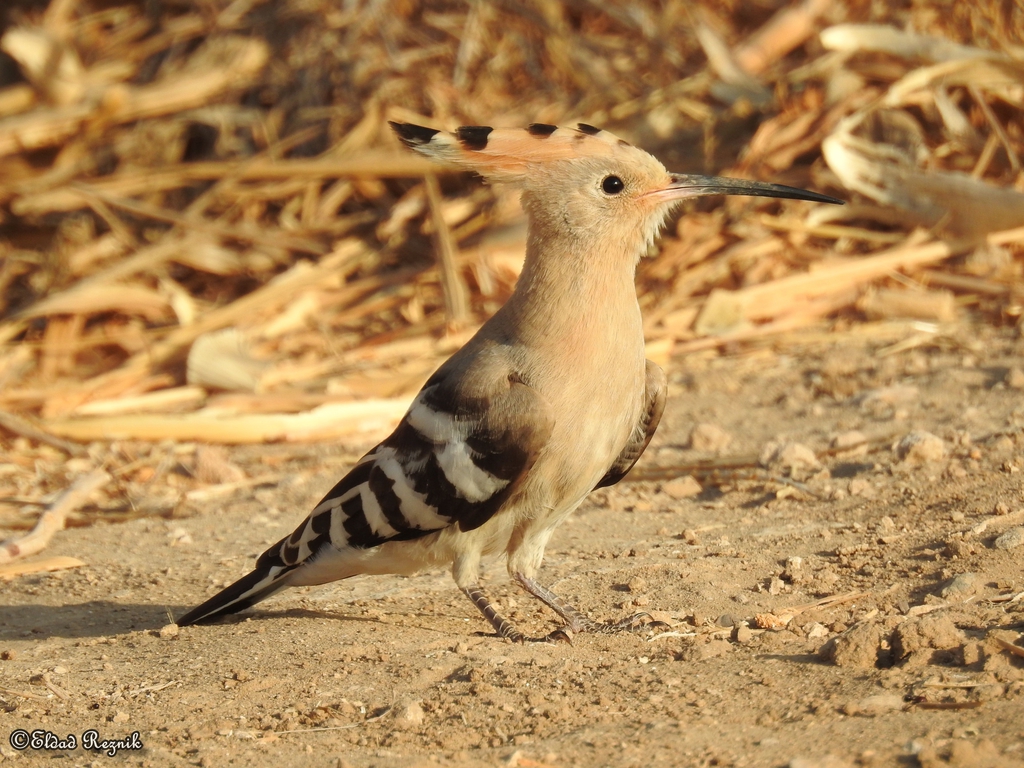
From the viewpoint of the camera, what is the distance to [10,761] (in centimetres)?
259

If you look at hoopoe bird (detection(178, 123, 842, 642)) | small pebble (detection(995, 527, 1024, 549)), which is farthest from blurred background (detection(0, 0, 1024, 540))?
small pebble (detection(995, 527, 1024, 549))

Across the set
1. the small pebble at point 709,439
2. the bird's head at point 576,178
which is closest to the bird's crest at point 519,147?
the bird's head at point 576,178

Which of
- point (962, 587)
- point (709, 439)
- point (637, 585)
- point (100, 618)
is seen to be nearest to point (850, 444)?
point (709, 439)

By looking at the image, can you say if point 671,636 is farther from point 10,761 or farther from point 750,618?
point 10,761

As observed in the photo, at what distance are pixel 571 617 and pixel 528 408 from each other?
0.54m

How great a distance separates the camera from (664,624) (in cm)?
296

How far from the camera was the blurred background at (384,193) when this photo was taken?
521 cm

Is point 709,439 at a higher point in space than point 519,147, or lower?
lower

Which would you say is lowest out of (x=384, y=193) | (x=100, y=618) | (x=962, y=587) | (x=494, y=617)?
(x=100, y=618)

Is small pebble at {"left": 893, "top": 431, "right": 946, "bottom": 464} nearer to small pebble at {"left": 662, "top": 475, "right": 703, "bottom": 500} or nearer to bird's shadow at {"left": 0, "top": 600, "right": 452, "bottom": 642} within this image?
small pebble at {"left": 662, "top": 475, "right": 703, "bottom": 500}

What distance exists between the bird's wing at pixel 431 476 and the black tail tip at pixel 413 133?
0.61 m

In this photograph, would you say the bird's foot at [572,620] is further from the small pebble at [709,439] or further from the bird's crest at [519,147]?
the small pebble at [709,439]

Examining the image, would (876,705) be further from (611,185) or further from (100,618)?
(100,618)

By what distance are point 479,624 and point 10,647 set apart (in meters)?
1.22
